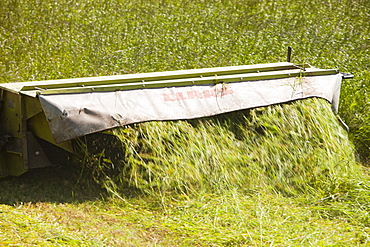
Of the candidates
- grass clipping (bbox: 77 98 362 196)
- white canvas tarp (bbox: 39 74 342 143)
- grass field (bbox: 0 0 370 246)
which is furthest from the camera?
grass clipping (bbox: 77 98 362 196)

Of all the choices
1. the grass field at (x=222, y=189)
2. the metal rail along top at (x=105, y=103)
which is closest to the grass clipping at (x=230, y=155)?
the grass field at (x=222, y=189)

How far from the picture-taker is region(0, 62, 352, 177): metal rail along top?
4.33m

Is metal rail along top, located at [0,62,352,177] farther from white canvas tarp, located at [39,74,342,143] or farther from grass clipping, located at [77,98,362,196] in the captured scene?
grass clipping, located at [77,98,362,196]

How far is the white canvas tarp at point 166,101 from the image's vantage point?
14.1ft

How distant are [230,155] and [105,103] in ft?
4.37

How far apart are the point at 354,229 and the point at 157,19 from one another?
7477 mm

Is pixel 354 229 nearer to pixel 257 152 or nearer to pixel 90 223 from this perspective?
pixel 257 152

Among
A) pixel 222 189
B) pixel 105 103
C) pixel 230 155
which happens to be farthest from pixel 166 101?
pixel 222 189

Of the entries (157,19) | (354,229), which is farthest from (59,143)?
(157,19)

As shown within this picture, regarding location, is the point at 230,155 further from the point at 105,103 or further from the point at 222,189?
the point at 105,103

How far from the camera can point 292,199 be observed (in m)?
4.68

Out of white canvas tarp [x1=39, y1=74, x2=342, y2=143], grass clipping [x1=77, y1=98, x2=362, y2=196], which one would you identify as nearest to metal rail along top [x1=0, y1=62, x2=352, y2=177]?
white canvas tarp [x1=39, y1=74, x2=342, y2=143]

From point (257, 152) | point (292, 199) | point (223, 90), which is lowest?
point (292, 199)

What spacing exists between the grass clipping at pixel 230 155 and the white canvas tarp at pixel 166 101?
10 centimetres
